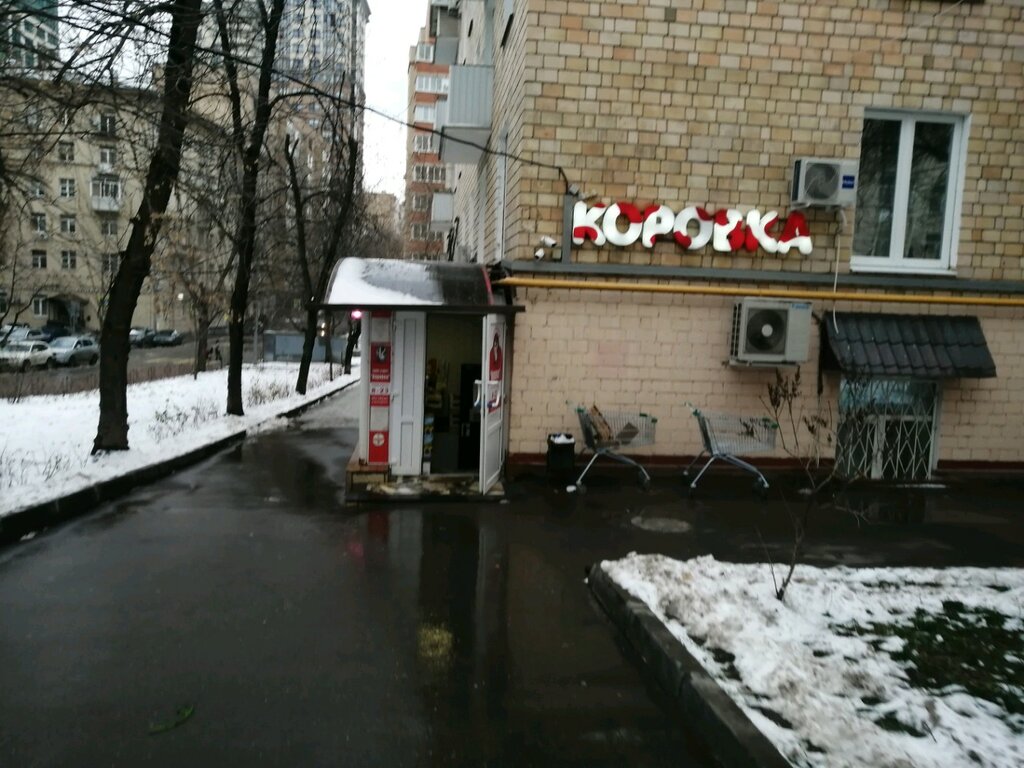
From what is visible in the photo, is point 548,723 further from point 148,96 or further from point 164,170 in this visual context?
point 164,170

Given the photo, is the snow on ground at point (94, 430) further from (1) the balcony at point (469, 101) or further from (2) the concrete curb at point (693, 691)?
(1) the balcony at point (469, 101)

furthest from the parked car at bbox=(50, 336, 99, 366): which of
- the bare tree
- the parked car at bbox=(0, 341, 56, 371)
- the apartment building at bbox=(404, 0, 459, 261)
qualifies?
the bare tree

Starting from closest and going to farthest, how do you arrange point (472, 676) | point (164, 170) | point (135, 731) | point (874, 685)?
point (135, 731) < point (874, 685) < point (472, 676) < point (164, 170)

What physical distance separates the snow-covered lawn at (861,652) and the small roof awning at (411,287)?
12.3 ft

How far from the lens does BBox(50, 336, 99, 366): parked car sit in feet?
119

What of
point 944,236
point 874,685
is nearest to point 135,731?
point 874,685

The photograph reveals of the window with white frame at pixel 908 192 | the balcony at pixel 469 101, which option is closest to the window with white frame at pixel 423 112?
the balcony at pixel 469 101

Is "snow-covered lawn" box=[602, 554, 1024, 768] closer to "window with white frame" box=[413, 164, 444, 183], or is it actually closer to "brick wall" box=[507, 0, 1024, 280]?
"brick wall" box=[507, 0, 1024, 280]

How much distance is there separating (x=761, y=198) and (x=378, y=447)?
5.69 m

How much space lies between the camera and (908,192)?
9.27m

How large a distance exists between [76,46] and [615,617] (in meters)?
7.53

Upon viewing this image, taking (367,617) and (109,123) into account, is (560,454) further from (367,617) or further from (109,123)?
(109,123)

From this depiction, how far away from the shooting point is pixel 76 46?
713 cm

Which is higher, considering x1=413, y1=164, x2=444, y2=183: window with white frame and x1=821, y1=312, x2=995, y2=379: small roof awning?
x1=413, y1=164, x2=444, y2=183: window with white frame
